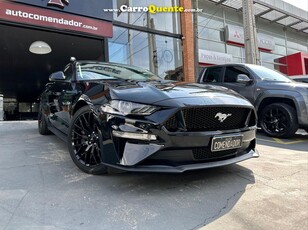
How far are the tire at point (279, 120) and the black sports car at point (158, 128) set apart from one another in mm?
2717

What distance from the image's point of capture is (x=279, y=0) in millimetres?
17203

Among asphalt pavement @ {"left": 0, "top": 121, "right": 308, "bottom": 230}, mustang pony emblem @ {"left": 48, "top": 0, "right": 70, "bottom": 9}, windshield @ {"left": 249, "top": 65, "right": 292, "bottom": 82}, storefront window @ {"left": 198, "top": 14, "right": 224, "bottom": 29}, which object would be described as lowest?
asphalt pavement @ {"left": 0, "top": 121, "right": 308, "bottom": 230}

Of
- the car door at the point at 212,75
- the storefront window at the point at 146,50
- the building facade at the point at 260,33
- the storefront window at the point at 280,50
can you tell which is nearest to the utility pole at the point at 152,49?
the storefront window at the point at 146,50

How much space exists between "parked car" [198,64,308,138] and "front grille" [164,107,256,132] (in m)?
2.88

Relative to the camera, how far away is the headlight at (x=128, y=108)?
2340 mm

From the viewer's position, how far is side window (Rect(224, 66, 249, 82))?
609cm

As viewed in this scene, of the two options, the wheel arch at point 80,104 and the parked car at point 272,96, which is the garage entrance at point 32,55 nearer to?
the parked car at point 272,96

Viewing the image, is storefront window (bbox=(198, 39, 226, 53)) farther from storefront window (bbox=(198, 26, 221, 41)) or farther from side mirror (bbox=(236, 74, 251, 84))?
side mirror (bbox=(236, 74, 251, 84))

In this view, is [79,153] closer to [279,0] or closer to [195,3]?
[195,3]

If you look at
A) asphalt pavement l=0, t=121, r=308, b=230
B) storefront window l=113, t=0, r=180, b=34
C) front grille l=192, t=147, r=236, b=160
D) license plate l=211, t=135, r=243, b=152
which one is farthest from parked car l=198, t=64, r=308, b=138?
storefront window l=113, t=0, r=180, b=34

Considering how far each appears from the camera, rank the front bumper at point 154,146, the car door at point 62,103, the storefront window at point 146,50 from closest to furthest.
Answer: the front bumper at point 154,146 → the car door at point 62,103 → the storefront window at point 146,50

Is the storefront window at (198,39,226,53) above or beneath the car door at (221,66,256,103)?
above

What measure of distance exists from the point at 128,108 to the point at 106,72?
1.48 metres

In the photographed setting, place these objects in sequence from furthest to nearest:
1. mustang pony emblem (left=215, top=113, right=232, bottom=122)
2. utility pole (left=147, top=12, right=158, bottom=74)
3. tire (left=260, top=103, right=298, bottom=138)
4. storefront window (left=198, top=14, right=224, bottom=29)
→ storefront window (left=198, top=14, right=224, bottom=29)
utility pole (left=147, top=12, right=158, bottom=74)
tire (left=260, top=103, right=298, bottom=138)
mustang pony emblem (left=215, top=113, right=232, bottom=122)
